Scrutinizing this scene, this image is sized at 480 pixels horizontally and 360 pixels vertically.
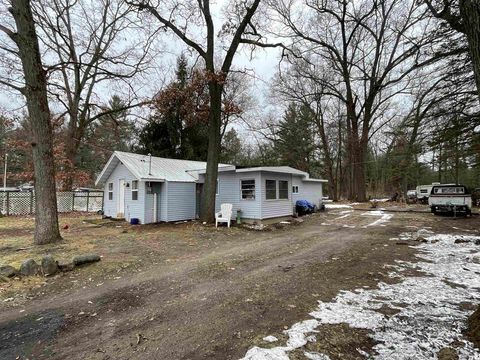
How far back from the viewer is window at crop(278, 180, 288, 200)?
13.9 metres

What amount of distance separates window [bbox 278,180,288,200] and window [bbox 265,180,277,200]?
0.41m

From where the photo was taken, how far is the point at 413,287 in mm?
4484

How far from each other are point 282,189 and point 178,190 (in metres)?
5.31

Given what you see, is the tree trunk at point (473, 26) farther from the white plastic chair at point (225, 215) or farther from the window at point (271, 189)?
the window at point (271, 189)

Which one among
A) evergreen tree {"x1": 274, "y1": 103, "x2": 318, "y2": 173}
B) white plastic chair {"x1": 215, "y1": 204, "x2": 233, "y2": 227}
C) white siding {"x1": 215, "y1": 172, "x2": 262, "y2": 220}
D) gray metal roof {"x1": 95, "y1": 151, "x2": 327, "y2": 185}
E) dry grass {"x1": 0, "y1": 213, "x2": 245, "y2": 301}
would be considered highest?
evergreen tree {"x1": 274, "y1": 103, "x2": 318, "y2": 173}

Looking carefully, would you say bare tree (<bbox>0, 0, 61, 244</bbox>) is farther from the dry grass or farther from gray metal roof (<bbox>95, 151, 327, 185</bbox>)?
gray metal roof (<bbox>95, 151, 327, 185</bbox>)

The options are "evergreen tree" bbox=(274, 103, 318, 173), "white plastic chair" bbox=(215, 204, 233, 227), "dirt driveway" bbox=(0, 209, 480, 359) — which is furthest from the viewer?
"evergreen tree" bbox=(274, 103, 318, 173)

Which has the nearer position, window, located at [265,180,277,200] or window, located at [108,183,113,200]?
window, located at [265,180,277,200]

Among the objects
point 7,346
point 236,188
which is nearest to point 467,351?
point 7,346

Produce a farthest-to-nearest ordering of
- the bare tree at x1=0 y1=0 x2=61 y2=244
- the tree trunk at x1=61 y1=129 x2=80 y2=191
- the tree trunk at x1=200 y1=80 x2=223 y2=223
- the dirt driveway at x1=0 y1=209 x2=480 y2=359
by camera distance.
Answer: the tree trunk at x1=61 y1=129 x2=80 y2=191, the tree trunk at x1=200 y1=80 x2=223 y2=223, the bare tree at x1=0 y1=0 x2=61 y2=244, the dirt driveway at x1=0 y1=209 x2=480 y2=359

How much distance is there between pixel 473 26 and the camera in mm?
2994

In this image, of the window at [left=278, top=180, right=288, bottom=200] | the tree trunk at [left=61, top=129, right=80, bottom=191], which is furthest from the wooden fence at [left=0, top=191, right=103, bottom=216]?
the window at [left=278, top=180, right=288, bottom=200]

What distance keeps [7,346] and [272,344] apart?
287cm

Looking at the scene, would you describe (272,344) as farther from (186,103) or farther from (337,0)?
(337,0)
